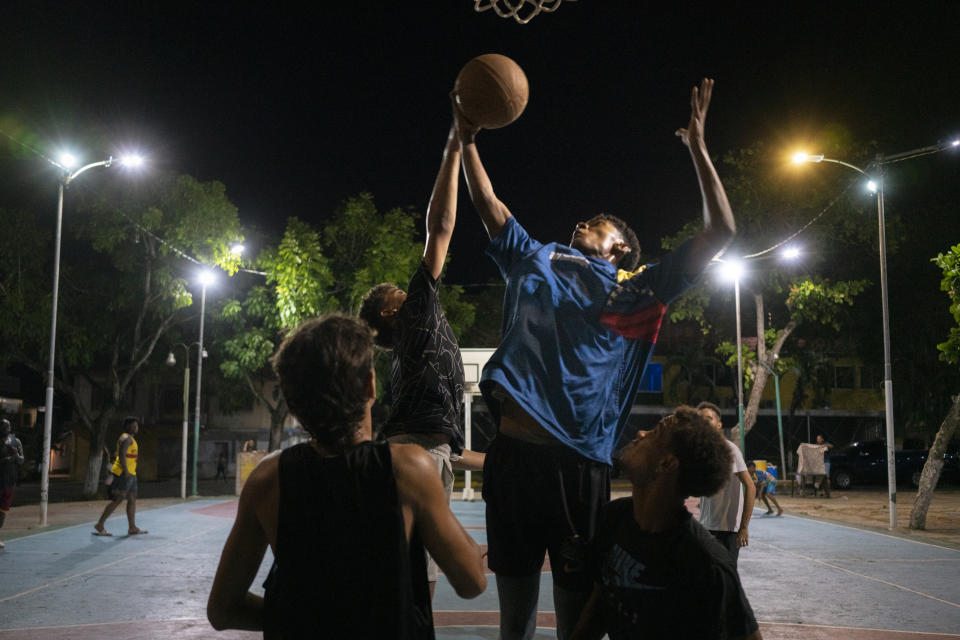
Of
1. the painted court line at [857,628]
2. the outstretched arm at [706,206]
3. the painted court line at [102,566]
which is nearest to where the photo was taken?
the outstretched arm at [706,206]

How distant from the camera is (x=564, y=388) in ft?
9.80

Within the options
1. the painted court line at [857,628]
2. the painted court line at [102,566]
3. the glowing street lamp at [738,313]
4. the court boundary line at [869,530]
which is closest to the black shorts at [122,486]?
the painted court line at [102,566]

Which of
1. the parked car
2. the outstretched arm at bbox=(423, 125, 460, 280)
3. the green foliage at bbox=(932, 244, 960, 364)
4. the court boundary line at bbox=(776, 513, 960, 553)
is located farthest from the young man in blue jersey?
the parked car

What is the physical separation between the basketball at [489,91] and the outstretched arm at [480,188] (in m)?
0.06

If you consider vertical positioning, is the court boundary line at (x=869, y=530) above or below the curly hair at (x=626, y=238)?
below

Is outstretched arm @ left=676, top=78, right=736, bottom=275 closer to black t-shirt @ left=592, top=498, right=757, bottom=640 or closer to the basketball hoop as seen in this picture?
black t-shirt @ left=592, top=498, right=757, bottom=640

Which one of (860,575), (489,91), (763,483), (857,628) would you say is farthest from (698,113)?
(763,483)

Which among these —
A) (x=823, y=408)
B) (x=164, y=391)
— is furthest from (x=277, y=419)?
(x=823, y=408)

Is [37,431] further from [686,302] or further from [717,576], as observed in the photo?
[717,576]

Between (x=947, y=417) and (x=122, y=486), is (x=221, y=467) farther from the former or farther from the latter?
(x=947, y=417)

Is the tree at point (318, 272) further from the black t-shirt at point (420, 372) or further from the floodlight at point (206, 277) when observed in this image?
the black t-shirt at point (420, 372)

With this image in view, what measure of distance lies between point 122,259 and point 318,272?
5.95 m

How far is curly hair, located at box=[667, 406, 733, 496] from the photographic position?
3.00 metres

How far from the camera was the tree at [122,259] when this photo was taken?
79.0 feet
